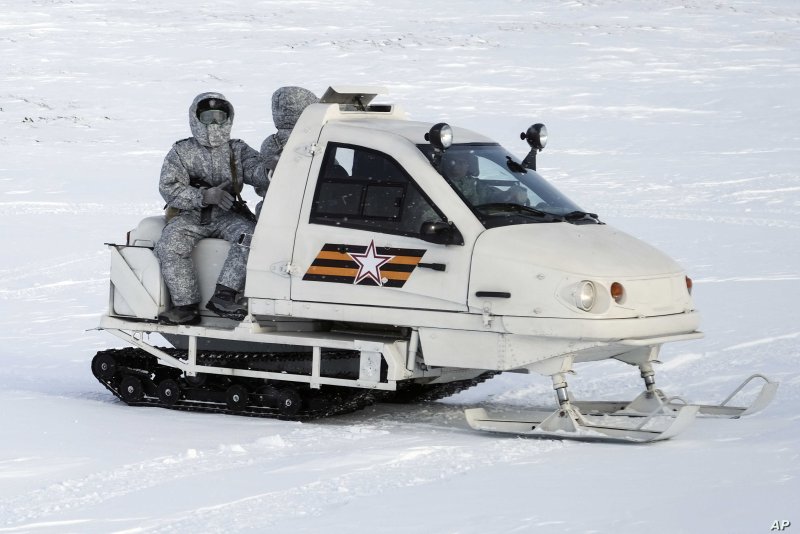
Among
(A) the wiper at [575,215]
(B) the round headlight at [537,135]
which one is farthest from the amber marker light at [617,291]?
(B) the round headlight at [537,135]

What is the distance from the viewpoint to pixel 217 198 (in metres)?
9.27

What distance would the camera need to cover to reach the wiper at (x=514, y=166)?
8891mm

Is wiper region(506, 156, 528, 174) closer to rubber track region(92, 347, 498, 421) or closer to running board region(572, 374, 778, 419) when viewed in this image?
rubber track region(92, 347, 498, 421)

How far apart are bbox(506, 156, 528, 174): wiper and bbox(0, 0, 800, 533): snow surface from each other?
1.72m

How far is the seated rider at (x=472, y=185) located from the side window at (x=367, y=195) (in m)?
0.23

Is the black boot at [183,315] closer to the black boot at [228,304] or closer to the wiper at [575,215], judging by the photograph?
the black boot at [228,304]

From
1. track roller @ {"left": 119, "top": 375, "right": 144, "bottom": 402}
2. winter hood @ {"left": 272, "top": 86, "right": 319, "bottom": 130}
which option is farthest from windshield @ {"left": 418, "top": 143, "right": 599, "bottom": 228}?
track roller @ {"left": 119, "top": 375, "right": 144, "bottom": 402}

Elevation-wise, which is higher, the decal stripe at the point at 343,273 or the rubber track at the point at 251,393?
the decal stripe at the point at 343,273

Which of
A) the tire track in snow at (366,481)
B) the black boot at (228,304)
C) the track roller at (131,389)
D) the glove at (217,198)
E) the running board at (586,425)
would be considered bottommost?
the track roller at (131,389)

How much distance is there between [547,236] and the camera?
812cm

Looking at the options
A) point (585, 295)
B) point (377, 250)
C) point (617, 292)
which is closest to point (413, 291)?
point (377, 250)

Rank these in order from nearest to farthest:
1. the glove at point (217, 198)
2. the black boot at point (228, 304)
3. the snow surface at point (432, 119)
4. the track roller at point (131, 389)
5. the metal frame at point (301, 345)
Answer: the snow surface at point (432, 119) < the metal frame at point (301, 345) < the black boot at point (228, 304) < the glove at point (217, 198) < the track roller at point (131, 389)

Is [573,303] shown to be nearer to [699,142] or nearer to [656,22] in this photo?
[699,142]

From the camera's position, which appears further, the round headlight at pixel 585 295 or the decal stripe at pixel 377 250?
the decal stripe at pixel 377 250
